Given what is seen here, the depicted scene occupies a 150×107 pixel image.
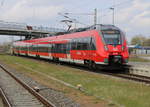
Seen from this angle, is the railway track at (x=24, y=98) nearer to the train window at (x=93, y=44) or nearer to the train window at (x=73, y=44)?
the train window at (x=93, y=44)

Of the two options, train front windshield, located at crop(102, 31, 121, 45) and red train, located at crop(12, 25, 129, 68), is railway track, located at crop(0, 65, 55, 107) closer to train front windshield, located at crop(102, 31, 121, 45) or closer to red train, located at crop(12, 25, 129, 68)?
red train, located at crop(12, 25, 129, 68)

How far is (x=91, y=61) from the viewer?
21359 millimetres

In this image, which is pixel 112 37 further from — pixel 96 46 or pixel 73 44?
pixel 73 44

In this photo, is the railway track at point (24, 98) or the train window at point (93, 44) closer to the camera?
the railway track at point (24, 98)

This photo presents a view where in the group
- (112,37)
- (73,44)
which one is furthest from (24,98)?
(73,44)

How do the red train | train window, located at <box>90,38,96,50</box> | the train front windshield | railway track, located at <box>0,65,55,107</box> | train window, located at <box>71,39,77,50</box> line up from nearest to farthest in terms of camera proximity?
1. railway track, located at <box>0,65,55,107</box>
2. the red train
3. the train front windshield
4. train window, located at <box>90,38,96,50</box>
5. train window, located at <box>71,39,77,50</box>

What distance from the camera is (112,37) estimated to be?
20234 mm

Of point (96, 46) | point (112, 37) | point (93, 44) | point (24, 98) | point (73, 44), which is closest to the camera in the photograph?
point (24, 98)

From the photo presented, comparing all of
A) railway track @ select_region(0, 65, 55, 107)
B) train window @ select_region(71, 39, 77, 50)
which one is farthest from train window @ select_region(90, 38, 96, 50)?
railway track @ select_region(0, 65, 55, 107)

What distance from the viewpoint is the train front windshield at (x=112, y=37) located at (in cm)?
1994

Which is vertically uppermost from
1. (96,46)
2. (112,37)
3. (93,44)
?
(112,37)

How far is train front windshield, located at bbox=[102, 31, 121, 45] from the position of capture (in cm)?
1994

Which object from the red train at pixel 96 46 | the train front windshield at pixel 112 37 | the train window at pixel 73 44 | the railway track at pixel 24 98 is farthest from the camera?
the train window at pixel 73 44

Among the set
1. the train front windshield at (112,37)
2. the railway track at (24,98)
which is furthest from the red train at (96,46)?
the railway track at (24,98)
